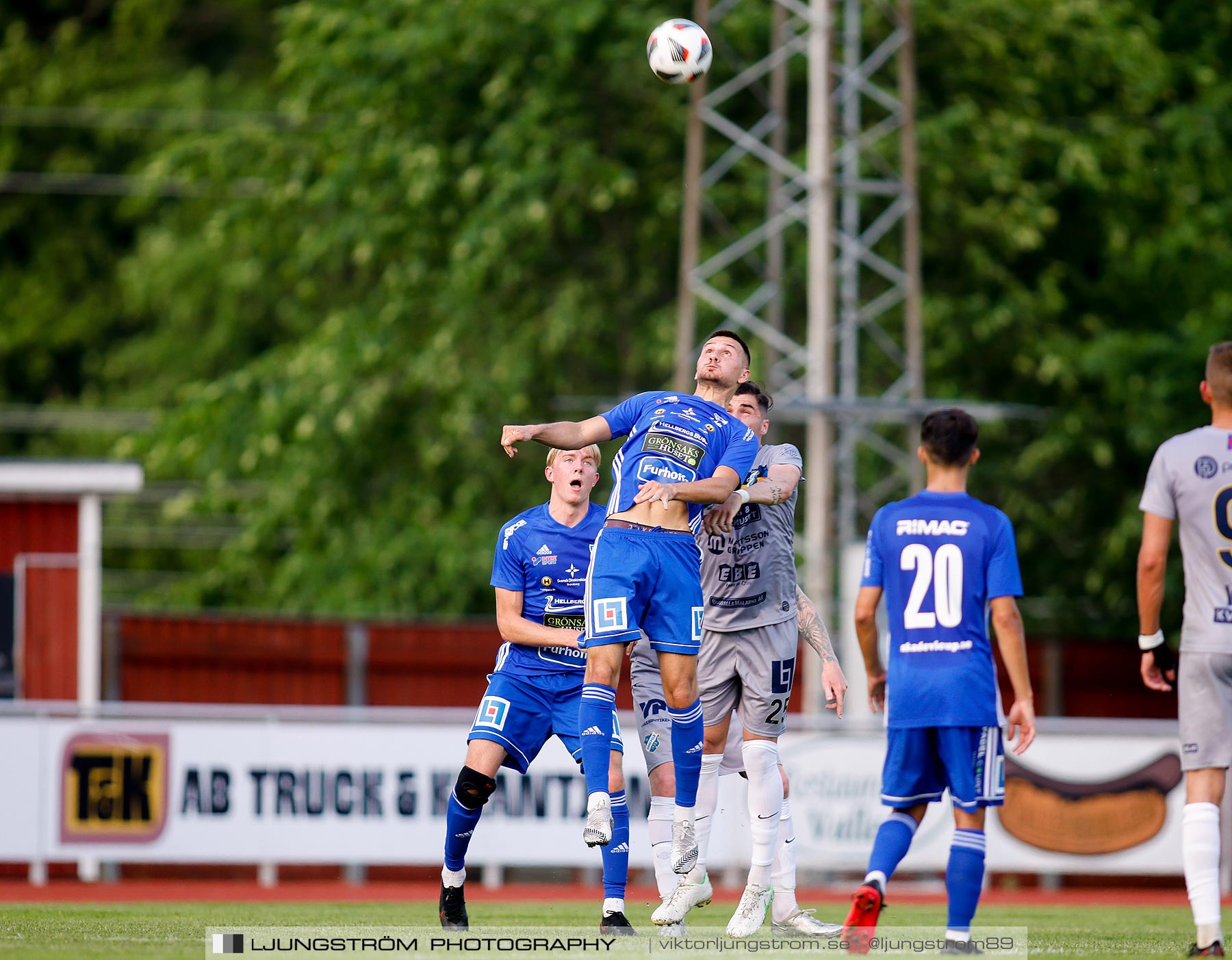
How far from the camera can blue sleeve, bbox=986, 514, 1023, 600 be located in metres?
7.18

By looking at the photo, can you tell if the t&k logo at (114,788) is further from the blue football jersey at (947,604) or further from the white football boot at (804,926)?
the blue football jersey at (947,604)

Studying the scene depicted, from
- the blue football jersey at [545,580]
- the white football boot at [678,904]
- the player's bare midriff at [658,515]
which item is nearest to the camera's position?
the white football boot at [678,904]

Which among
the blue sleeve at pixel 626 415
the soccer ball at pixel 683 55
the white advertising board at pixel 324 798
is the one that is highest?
the soccer ball at pixel 683 55

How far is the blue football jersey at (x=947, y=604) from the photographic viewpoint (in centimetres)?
717

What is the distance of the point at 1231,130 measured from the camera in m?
22.7

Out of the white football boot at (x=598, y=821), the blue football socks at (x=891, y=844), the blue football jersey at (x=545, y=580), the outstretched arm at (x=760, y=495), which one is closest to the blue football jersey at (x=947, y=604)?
the blue football socks at (x=891, y=844)

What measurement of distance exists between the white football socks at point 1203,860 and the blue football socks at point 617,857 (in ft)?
8.16

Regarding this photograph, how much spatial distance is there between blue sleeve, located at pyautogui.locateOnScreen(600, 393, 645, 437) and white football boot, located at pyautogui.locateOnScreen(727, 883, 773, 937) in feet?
7.35

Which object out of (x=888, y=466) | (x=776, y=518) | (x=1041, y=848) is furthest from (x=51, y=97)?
(x=776, y=518)

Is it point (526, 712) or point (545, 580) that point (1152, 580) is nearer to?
point (545, 580)

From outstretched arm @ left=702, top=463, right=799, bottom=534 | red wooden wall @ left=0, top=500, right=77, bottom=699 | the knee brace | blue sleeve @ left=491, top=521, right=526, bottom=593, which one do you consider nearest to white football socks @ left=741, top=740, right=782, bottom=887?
outstretched arm @ left=702, top=463, right=799, bottom=534

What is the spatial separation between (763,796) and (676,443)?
1.81m

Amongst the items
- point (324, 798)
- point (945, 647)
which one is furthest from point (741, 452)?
point (324, 798)

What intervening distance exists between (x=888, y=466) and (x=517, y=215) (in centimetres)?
549
